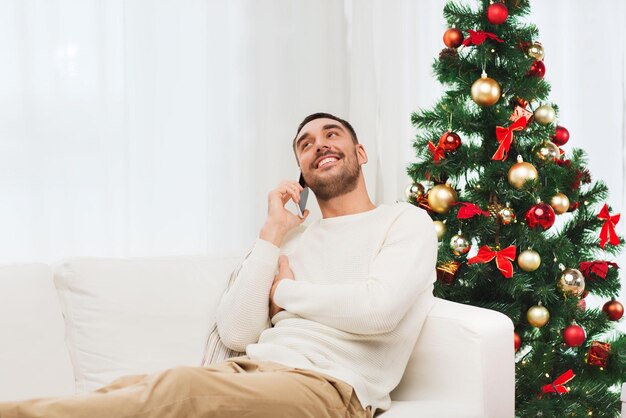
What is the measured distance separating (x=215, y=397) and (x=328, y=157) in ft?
3.16

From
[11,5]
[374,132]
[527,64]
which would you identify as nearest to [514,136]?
[527,64]

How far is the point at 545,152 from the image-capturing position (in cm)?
251

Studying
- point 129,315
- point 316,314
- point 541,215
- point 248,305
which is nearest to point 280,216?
point 248,305

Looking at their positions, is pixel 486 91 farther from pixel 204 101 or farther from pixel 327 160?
pixel 204 101

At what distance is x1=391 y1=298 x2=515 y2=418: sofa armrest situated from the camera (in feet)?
6.27

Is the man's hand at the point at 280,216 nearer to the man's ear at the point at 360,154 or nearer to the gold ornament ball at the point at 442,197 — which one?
the man's ear at the point at 360,154

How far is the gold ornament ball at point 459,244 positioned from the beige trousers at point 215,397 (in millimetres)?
824

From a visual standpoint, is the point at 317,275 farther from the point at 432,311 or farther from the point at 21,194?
the point at 21,194

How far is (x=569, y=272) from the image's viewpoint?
8.00ft

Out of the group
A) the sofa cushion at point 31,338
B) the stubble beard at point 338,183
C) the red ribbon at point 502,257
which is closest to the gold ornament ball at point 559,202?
the red ribbon at point 502,257

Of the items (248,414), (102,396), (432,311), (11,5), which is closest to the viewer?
(102,396)

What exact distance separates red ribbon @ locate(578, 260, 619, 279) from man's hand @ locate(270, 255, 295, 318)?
1043 millimetres

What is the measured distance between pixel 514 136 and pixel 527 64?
0.24m

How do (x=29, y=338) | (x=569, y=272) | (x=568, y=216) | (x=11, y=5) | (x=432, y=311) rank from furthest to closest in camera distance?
(x=568, y=216)
(x=11, y=5)
(x=569, y=272)
(x=432, y=311)
(x=29, y=338)
